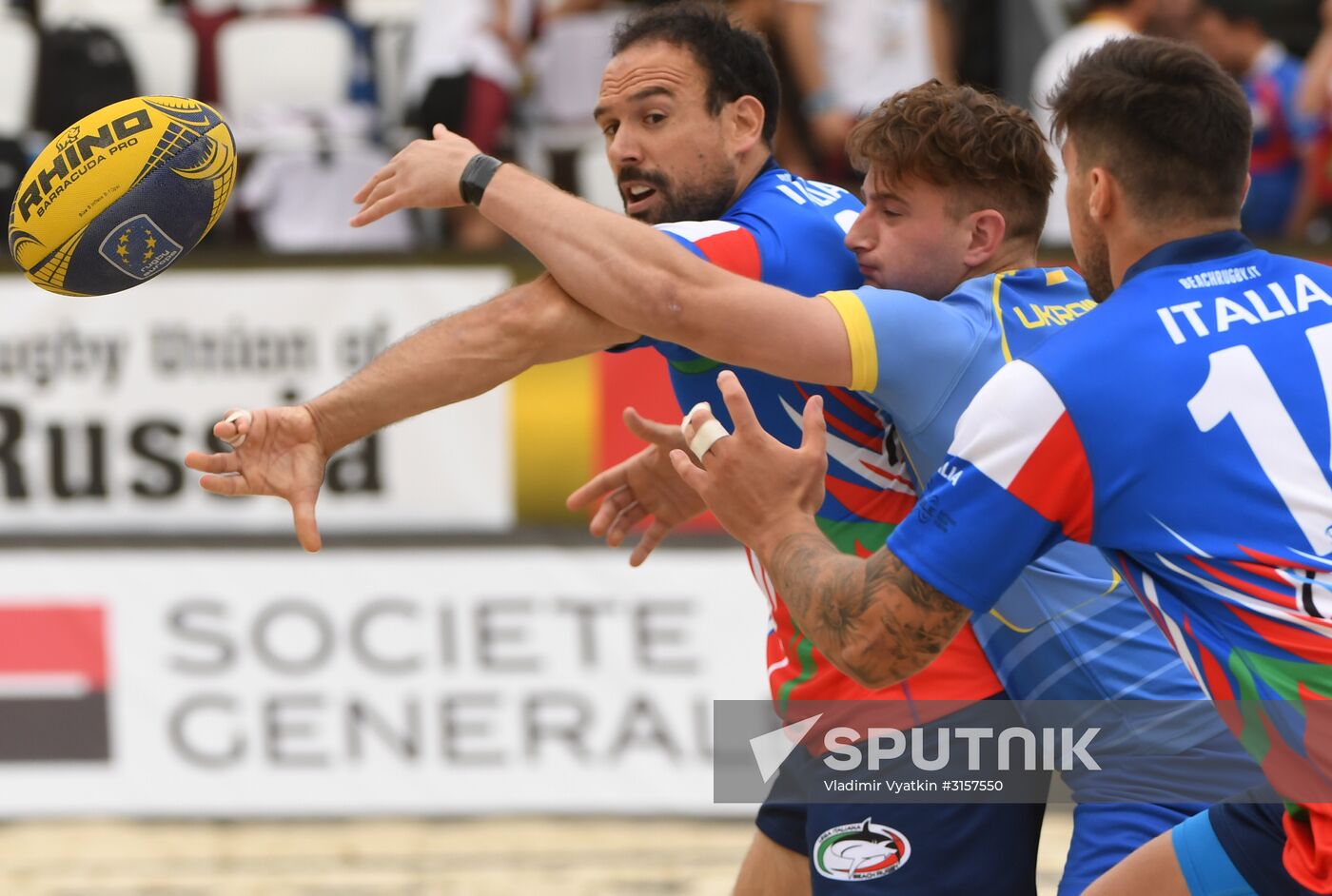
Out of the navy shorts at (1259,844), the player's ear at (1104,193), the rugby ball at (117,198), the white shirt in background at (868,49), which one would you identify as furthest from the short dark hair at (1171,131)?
the white shirt in background at (868,49)

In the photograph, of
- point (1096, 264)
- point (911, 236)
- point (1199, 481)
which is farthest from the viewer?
point (911, 236)

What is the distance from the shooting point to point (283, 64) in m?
7.74

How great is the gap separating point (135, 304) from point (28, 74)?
1618mm

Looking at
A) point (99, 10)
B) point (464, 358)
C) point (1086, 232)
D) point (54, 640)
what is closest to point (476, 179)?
point (464, 358)

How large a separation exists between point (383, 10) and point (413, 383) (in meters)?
5.63

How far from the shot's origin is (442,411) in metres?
6.81

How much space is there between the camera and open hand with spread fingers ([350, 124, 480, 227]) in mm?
3062

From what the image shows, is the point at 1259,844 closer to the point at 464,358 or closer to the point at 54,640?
the point at 464,358

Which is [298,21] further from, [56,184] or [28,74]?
[56,184]

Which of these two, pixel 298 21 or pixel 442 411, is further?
pixel 298 21

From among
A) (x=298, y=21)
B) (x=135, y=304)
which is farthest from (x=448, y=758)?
(x=298, y=21)

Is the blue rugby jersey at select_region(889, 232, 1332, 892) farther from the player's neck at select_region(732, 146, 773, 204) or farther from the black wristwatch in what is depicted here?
the player's neck at select_region(732, 146, 773, 204)

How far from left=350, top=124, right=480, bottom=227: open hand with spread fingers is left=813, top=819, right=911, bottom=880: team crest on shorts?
1.45 metres

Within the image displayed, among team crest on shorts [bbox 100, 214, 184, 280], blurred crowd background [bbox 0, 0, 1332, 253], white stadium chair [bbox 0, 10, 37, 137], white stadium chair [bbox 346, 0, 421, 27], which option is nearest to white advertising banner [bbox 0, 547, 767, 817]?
blurred crowd background [bbox 0, 0, 1332, 253]
